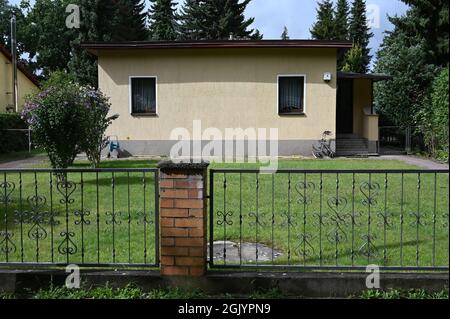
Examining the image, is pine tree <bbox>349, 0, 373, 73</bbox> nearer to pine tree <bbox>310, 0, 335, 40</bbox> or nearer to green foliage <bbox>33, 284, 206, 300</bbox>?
pine tree <bbox>310, 0, 335, 40</bbox>

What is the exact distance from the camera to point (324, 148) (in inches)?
648

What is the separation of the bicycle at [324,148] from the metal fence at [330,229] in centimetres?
705

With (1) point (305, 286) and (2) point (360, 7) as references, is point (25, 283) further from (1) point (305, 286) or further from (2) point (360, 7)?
(2) point (360, 7)

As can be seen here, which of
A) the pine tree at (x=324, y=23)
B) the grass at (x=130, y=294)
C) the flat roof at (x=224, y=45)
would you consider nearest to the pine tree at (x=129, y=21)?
the pine tree at (x=324, y=23)

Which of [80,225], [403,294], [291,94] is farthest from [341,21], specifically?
[403,294]

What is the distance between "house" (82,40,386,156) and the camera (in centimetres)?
1645

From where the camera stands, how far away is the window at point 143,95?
659 inches

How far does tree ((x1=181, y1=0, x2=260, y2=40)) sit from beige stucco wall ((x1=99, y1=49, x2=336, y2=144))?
67.8 ft

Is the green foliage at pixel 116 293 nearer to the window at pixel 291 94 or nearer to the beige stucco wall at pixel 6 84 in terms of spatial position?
the window at pixel 291 94

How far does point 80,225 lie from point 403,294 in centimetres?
433

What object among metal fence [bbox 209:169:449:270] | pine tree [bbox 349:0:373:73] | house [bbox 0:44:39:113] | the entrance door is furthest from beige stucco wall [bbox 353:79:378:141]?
pine tree [bbox 349:0:373:73]

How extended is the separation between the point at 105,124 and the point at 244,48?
6362 millimetres

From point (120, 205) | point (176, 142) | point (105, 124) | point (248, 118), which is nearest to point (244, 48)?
point (248, 118)
